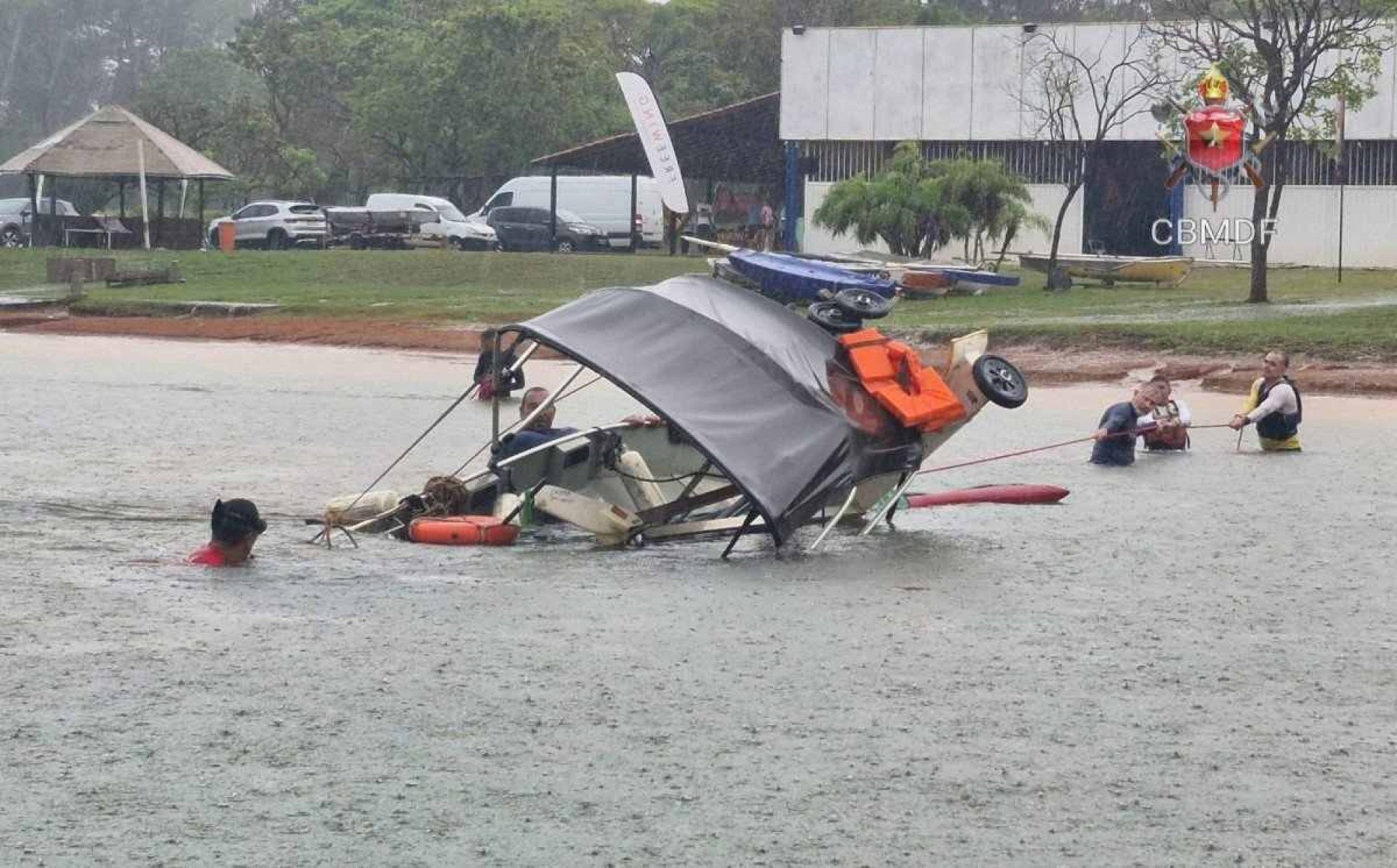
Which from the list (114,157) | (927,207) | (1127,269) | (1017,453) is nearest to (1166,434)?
(1017,453)

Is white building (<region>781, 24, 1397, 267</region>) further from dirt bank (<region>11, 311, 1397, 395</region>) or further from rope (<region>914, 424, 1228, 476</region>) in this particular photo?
rope (<region>914, 424, 1228, 476</region>)

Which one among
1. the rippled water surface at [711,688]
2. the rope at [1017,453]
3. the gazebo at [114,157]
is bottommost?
the rippled water surface at [711,688]

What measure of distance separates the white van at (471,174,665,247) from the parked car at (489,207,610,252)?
109 cm

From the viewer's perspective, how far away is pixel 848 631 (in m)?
12.5

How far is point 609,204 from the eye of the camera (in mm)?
59688

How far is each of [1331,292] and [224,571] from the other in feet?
87.7

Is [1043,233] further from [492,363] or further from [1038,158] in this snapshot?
[492,363]

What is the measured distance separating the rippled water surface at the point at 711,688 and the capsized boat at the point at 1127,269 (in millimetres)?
22006

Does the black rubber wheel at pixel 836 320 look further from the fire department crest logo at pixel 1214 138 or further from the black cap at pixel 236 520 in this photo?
the fire department crest logo at pixel 1214 138

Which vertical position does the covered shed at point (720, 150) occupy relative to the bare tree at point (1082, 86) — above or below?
below

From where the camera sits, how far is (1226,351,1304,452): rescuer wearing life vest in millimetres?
21625

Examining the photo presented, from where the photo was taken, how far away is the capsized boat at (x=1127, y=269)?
4122 centimetres

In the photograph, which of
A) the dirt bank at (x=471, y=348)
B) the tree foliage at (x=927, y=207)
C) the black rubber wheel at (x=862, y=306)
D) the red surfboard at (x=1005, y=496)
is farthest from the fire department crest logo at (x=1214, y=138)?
the black rubber wheel at (x=862, y=306)

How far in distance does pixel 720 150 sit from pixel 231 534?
4216 cm
